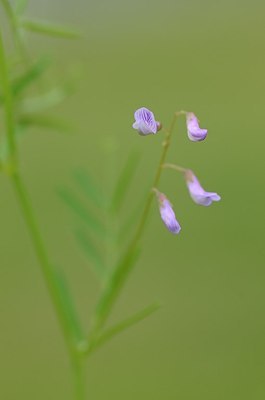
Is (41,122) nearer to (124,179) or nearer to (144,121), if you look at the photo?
(124,179)

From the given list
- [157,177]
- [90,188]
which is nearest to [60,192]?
[90,188]

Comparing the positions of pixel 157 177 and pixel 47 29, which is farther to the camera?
pixel 47 29

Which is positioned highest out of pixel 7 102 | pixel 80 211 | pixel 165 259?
pixel 7 102

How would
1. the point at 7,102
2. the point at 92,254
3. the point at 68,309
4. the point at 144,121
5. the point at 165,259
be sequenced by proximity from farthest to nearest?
the point at 165,259 < the point at 92,254 < the point at 68,309 < the point at 7,102 < the point at 144,121

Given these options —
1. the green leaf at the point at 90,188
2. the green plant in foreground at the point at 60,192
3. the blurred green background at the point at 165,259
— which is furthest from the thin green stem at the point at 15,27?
the green leaf at the point at 90,188

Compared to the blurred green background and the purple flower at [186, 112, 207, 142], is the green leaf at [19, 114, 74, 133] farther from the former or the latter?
the purple flower at [186, 112, 207, 142]

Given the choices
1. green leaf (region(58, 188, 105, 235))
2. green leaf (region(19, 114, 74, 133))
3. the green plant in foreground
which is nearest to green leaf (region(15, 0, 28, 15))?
the green plant in foreground
